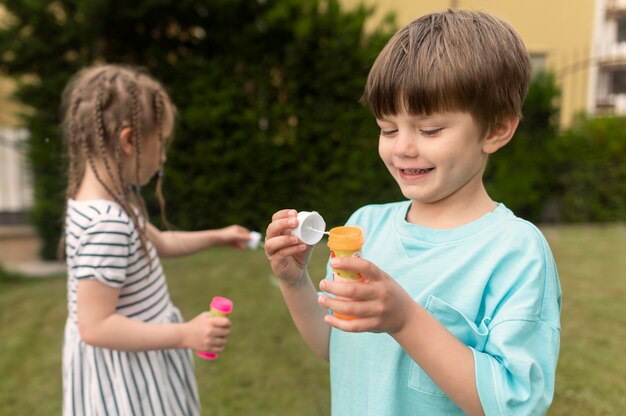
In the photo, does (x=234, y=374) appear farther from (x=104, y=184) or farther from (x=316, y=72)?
(x=316, y=72)

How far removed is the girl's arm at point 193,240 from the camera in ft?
6.79

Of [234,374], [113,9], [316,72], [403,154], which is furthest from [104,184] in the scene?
[316,72]

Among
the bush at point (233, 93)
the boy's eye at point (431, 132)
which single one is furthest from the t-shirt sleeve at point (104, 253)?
the bush at point (233, 93)

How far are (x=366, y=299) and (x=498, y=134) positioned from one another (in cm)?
50

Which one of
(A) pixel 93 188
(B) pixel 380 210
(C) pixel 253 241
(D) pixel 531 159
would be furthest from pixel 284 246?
(D) pixel 531 159

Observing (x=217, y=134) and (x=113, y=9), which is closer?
(x=113, y=9)

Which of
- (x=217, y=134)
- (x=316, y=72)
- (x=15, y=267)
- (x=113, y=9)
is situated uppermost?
(x=113, y=9)

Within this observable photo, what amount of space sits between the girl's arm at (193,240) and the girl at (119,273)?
24cm

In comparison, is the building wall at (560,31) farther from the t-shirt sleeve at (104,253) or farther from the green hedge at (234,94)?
the t-shirt sleeve at (104,253)

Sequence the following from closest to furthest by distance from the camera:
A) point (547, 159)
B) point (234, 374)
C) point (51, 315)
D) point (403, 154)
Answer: point (403, 154)
point (234, 374)
point (51, 315)
point (547, 159)

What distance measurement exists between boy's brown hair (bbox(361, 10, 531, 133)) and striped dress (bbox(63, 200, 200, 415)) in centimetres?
90

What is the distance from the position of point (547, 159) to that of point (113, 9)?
6556 millimetres

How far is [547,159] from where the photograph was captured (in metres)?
8.44

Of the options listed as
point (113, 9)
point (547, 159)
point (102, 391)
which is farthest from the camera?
point (547, 159)
